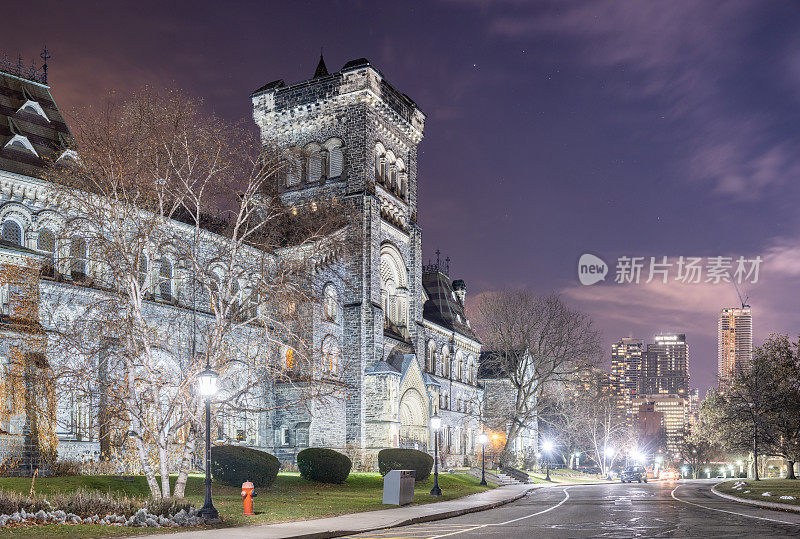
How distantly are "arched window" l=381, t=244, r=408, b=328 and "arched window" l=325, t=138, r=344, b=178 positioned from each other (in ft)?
19.1

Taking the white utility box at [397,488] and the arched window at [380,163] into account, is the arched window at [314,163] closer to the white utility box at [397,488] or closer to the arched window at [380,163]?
the arched window at [380,163]

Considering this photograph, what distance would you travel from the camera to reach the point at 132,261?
23875 millimetres

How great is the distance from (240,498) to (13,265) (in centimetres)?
1265

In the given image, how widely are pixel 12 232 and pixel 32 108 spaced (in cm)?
768

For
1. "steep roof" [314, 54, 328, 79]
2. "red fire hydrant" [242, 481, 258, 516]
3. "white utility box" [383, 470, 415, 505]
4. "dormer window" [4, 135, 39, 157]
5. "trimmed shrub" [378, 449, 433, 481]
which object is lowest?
"trimmed shrub" [378, 449, 433, 481]

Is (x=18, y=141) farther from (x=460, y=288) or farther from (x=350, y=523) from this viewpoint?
(x=460, y=288)

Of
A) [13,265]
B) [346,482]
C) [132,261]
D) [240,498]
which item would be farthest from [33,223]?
[346,482]

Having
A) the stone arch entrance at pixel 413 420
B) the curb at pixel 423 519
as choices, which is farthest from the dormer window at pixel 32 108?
the curb at pixel 423 519

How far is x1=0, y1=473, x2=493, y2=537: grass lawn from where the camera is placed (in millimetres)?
17141

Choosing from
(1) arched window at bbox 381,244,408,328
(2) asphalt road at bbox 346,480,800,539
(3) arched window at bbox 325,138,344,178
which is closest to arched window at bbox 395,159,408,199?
(1) arched window at bbox 381,244,408,328

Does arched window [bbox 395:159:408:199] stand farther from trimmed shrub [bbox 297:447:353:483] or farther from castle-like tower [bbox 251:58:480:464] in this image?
trimmed shrub [bbox 297:447:353:483]

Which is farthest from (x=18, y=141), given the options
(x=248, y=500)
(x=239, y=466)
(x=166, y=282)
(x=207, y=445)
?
(x=207, y=445)

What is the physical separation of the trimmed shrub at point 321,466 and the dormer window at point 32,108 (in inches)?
818

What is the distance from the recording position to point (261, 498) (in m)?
28.3
